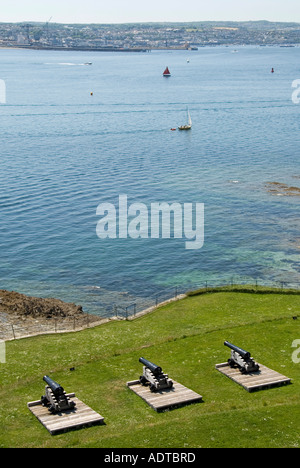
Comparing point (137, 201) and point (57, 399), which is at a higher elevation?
point (57, 399)

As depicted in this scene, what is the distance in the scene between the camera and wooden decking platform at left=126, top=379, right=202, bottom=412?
41469mm

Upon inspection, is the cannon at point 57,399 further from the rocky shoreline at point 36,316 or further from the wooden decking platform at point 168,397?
the rocky shoreline at point 36,316

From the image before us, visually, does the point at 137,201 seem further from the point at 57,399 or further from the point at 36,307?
the point at 57,399

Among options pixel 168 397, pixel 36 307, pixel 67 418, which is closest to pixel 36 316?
pixel 36 307

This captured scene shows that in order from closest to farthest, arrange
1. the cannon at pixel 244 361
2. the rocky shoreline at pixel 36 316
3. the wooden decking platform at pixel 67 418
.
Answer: the wooden decking platform at pixel 67 418 → the cannon at pixel 244 361 → the rocky shoreline at pixel 36 316

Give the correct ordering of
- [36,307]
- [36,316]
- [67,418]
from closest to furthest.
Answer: [67,418], [36,316], [36,307]

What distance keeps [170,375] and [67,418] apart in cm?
932

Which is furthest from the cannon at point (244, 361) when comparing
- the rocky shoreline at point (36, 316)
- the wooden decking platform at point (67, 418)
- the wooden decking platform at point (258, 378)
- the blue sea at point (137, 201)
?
the blue sea at point (137, 201)

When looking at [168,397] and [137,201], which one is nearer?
[168,397]

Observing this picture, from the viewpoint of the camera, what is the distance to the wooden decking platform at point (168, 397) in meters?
41.5

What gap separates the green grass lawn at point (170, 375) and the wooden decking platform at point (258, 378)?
548 millimetres

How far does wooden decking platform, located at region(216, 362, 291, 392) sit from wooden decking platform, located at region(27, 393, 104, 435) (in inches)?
413

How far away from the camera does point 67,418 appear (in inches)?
1564

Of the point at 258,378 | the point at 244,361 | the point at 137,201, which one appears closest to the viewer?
the point at 258,378
